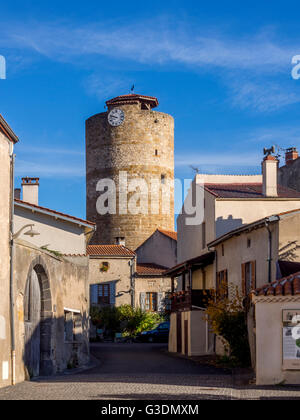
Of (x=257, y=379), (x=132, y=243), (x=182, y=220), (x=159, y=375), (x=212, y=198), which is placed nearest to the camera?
(x=257, y=379)

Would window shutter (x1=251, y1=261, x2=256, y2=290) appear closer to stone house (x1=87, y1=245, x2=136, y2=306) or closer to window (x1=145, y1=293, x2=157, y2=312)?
stone house (x1=87, y1=245, x2=136, y2=306)

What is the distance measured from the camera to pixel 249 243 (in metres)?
26.9

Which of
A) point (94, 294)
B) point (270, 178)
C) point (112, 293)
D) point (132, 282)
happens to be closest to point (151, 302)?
point (132, 282)

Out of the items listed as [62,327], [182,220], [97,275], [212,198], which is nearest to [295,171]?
[182,220]

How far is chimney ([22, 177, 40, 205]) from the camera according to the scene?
32.2 m

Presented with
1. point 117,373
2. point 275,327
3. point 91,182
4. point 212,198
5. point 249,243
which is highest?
point 91,182

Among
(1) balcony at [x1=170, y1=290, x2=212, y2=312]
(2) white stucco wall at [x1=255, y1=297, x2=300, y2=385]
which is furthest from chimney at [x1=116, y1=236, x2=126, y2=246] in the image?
(2) white stucco wall at [x1=255, y1=297, x2=300, y2=385]

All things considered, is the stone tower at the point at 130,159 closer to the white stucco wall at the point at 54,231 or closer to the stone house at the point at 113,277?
the stone house at the point at 113,277

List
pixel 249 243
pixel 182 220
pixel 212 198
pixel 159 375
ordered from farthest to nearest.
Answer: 1. pixel 182 220
2. pixel 212 198
3. pixel 249 243
4. pixel 159 375

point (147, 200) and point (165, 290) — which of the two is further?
point (147, 200)

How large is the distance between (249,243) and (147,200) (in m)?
33.6

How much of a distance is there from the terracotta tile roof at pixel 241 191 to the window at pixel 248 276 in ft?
23.7

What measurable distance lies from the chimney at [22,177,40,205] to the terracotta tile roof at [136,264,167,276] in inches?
783

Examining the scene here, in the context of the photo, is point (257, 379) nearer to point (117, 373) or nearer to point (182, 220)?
point (117, 373)
